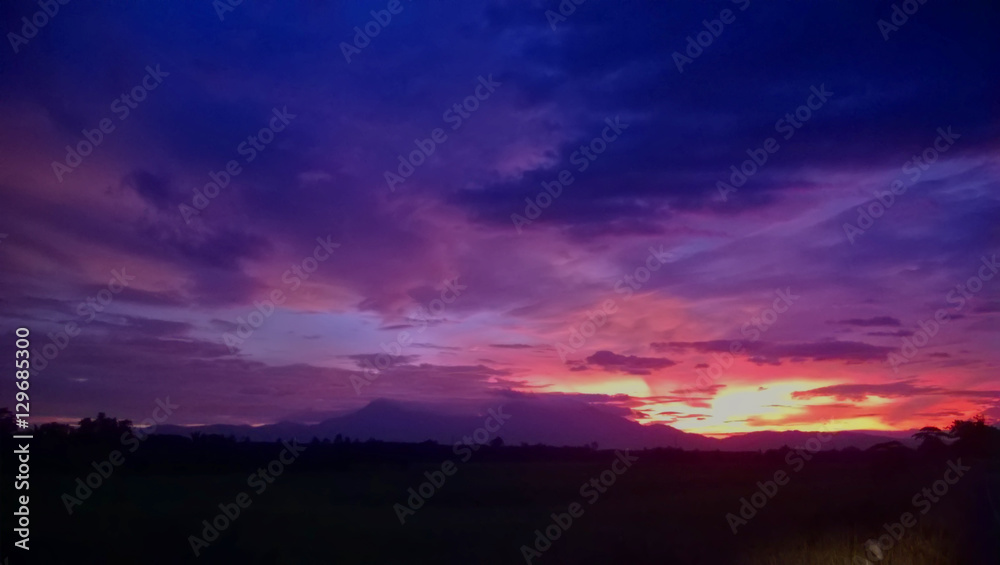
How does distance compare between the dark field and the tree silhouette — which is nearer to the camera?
the dark field

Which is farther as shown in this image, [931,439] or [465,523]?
[931,439]

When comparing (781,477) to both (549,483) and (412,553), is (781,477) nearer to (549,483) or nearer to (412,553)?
(549,483)

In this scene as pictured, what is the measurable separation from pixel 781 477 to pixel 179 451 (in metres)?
30.7

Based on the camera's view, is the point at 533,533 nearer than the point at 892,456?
Yes

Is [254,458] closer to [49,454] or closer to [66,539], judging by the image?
[49,454]

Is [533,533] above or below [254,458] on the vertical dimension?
below

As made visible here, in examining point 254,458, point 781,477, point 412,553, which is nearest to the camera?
point 412,553

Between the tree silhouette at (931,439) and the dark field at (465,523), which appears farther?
the tree silhouette at (931,439)

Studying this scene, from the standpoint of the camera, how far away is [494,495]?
1610 inches

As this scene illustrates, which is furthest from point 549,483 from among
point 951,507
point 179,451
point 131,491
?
point 951,507

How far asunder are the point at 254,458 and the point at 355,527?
25.0 meters

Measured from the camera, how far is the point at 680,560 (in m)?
15.6

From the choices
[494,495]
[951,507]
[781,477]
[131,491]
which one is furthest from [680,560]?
[781,477]

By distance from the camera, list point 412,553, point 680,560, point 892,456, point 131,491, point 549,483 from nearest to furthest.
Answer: point 680,560
point 412,553
point 131,491
point 892,456
point 549,483
